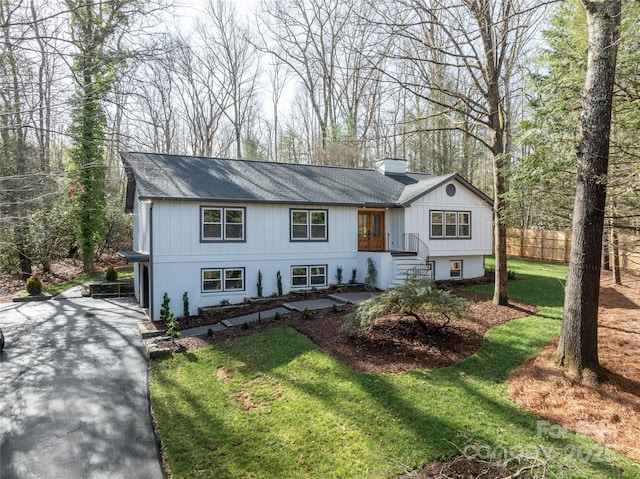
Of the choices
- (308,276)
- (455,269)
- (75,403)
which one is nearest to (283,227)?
(308,276)

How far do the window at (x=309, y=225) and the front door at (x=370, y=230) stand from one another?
2.16m

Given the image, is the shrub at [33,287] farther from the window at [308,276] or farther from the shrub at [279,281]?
the window at [308,276]

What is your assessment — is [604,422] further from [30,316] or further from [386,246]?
[30,316]

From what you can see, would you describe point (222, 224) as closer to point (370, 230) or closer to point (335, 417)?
point (370, 230)

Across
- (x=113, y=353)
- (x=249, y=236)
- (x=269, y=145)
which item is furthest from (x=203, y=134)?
(x=113, y=353)

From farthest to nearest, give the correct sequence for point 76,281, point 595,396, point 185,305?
1. point 76,281
2. point 185,305
3. point 595,396

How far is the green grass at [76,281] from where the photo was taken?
18.1 m

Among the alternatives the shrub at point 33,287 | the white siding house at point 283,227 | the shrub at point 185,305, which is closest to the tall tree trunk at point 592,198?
the white siding house at point 283,227

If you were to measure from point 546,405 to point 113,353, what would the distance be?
9705 mm

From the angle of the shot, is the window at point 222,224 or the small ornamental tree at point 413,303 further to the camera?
the window at point 222,224

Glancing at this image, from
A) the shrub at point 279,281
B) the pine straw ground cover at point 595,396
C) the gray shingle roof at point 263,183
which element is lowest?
the pine straw ground cover at point 595,396

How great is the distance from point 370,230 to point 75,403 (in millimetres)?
12638

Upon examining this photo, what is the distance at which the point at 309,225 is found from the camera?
14953mm

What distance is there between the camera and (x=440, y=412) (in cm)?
558
